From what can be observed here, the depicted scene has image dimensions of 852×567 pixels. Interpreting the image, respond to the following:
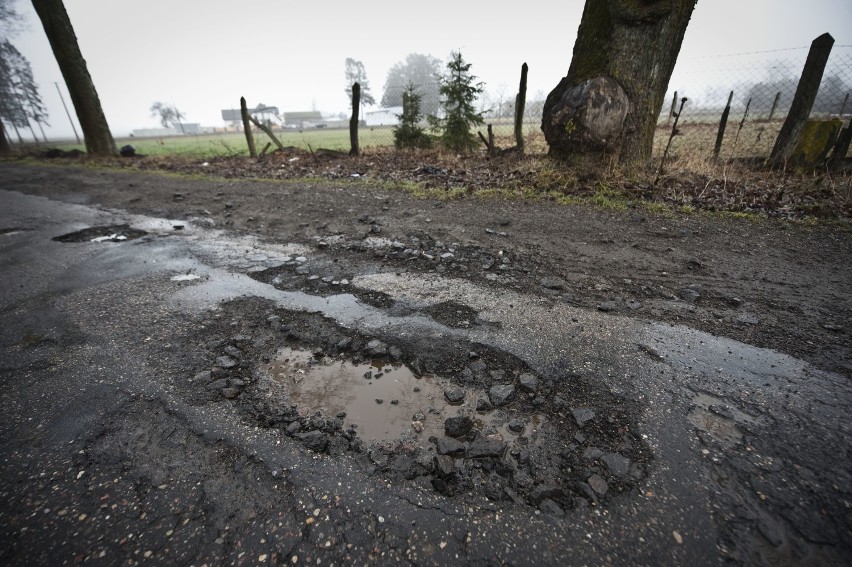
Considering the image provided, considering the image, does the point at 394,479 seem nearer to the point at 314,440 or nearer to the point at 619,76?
the point at 314,440

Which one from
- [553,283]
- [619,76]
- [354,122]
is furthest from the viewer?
[354,122]

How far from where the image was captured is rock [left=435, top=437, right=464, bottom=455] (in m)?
1.55

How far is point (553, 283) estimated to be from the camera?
2.82 meters

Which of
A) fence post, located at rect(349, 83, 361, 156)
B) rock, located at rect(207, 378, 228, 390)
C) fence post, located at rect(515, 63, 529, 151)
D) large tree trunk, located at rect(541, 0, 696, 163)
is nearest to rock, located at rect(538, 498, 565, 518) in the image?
rock, located at rect(207, 378, 228, 390)

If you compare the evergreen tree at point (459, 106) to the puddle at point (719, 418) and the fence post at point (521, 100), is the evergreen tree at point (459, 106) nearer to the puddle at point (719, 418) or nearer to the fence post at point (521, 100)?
the fence post at point (521, 100)

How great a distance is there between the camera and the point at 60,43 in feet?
36.3

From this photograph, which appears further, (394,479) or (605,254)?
(605,254)

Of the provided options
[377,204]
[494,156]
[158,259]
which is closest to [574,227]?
[377,204]

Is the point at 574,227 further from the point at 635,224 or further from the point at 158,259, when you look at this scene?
the point at 158,259

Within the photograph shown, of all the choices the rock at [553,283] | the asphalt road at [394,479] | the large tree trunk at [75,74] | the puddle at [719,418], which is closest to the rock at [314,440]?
the asphalt road at [394,479]

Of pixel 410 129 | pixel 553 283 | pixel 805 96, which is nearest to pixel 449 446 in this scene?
pixel 553 283

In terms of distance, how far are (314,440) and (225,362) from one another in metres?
0.87

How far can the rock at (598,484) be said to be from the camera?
1359 mm

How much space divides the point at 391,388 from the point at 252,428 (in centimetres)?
68
